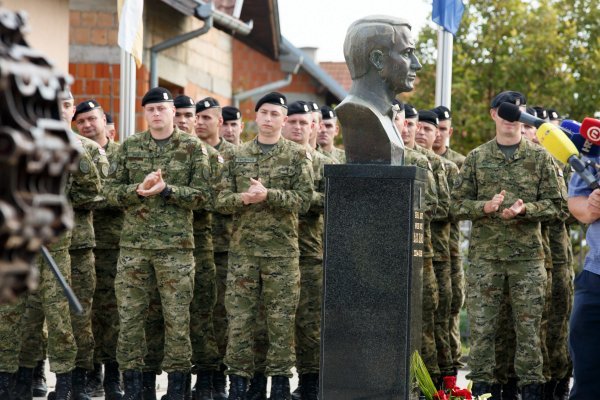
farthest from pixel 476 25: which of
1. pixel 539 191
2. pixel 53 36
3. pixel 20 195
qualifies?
pixel 20 195

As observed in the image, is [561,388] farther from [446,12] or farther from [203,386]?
[446,12]

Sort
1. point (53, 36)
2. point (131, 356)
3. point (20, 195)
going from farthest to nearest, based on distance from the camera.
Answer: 1. point (53, 36)
2. point (131, 356)
3. point (20, 195)

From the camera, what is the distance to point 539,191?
32.2 feet

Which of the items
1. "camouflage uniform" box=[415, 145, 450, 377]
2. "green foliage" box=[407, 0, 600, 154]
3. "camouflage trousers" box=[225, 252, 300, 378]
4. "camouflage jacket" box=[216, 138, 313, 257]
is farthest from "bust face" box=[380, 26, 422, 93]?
"green foliage" box=[407, 0, 600, 154]

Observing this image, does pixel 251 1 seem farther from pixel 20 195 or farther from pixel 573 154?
pixel 20 195

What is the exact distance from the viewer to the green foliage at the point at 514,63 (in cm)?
2492

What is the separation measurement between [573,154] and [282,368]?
14.1 ft

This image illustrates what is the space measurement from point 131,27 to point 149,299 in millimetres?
3649

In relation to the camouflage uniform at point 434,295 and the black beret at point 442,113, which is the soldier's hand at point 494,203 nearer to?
the camouflage uniform at point 434,295

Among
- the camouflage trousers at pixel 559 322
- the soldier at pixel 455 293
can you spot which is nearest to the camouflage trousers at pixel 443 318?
the soldier at pixel 455 293

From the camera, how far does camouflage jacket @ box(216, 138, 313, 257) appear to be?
9.39m

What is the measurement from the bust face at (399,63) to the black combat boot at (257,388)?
2.94 m

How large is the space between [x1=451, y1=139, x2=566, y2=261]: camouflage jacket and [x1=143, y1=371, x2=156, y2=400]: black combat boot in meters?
2.63

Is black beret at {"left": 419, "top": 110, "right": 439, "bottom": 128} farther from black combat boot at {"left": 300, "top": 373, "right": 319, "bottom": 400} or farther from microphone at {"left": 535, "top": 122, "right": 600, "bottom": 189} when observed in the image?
microphone at {"left": 535, "top": 122, "right": 600, "bottom": 189}
